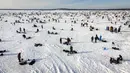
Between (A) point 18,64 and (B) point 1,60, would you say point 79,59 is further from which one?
(B) point 1,60

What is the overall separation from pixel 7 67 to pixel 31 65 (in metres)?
2.23

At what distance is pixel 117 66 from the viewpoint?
46.7 feet

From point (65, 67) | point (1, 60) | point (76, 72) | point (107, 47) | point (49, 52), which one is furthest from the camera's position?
point (107, 47)

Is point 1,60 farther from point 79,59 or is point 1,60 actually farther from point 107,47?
point 107,47

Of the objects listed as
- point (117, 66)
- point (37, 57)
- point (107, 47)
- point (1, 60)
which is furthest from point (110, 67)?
point (1, 60)

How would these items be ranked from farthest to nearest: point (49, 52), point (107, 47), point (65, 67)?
point (107, 47), point (49, 52), point (65, 67)

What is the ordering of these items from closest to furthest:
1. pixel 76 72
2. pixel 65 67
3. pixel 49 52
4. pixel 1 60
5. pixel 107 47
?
pixel 76 72
pixel 65 67
pixel 1 60
pixel 49 52
pixel 107 47

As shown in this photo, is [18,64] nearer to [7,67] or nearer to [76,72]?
[7,67]

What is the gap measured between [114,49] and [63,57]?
23.8 ft

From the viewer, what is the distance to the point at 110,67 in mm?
13977

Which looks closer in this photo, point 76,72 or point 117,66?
point 76,72

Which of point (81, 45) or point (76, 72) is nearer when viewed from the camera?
point (76, 72)

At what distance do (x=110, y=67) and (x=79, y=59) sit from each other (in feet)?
11.2

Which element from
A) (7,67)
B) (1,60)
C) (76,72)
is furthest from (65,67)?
(1,60)
